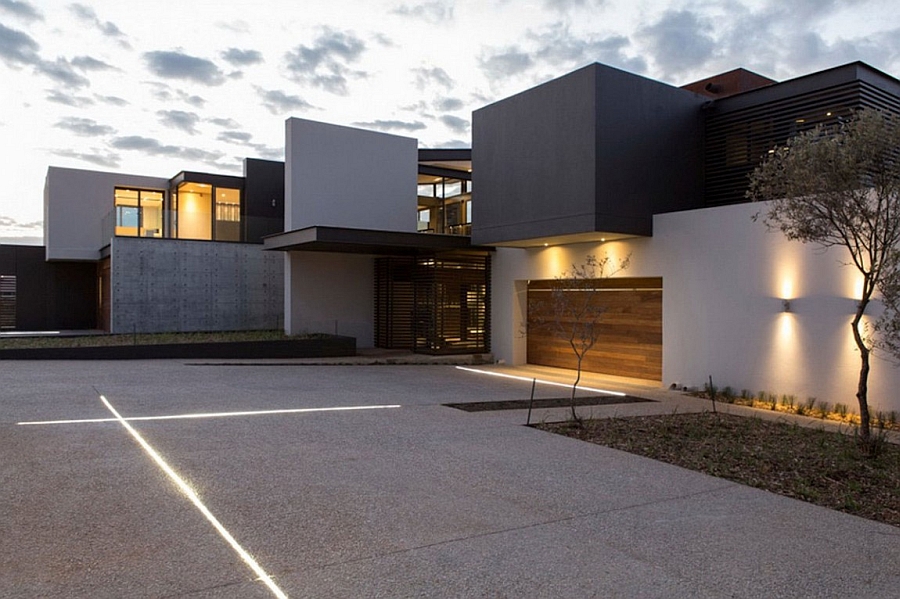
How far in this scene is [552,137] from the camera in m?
13.3

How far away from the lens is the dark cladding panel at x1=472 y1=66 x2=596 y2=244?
41.1ft

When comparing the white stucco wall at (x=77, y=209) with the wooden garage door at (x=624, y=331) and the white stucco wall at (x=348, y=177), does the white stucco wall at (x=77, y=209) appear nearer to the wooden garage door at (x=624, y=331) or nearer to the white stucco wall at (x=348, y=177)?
the white stucco wall at (x=348, y=177)

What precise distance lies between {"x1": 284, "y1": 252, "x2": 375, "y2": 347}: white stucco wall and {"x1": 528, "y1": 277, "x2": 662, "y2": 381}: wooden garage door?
6.36m

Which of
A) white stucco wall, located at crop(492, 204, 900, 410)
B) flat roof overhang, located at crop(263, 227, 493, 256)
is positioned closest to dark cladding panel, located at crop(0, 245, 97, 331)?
flat roof overhang, located at crop(263, 227, 493, 256)

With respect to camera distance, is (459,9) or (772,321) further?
(459,9)

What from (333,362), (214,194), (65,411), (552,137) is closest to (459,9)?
(552,137)

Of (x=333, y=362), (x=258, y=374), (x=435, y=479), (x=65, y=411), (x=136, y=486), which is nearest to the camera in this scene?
(x=136, y=486)

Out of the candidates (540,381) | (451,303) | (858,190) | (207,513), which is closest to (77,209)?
(451,303)

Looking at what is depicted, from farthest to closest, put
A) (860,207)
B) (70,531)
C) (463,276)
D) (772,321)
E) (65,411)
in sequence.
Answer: (463,276)
(772,321)
(65,411)
(860,207)
(70,531)

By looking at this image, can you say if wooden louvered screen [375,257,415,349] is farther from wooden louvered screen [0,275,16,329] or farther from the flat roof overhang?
wooden louvered screen [0,275,16,329]

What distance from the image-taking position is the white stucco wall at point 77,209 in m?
24.5

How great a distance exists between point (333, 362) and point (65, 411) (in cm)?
Answer: 788

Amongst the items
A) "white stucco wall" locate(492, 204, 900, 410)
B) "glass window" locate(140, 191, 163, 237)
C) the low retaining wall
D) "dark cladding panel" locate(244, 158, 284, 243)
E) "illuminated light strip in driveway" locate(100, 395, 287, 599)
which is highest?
"dark cladding panel" locate(244, 158, 284, 243)

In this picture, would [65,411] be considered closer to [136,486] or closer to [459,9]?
[136,486]
